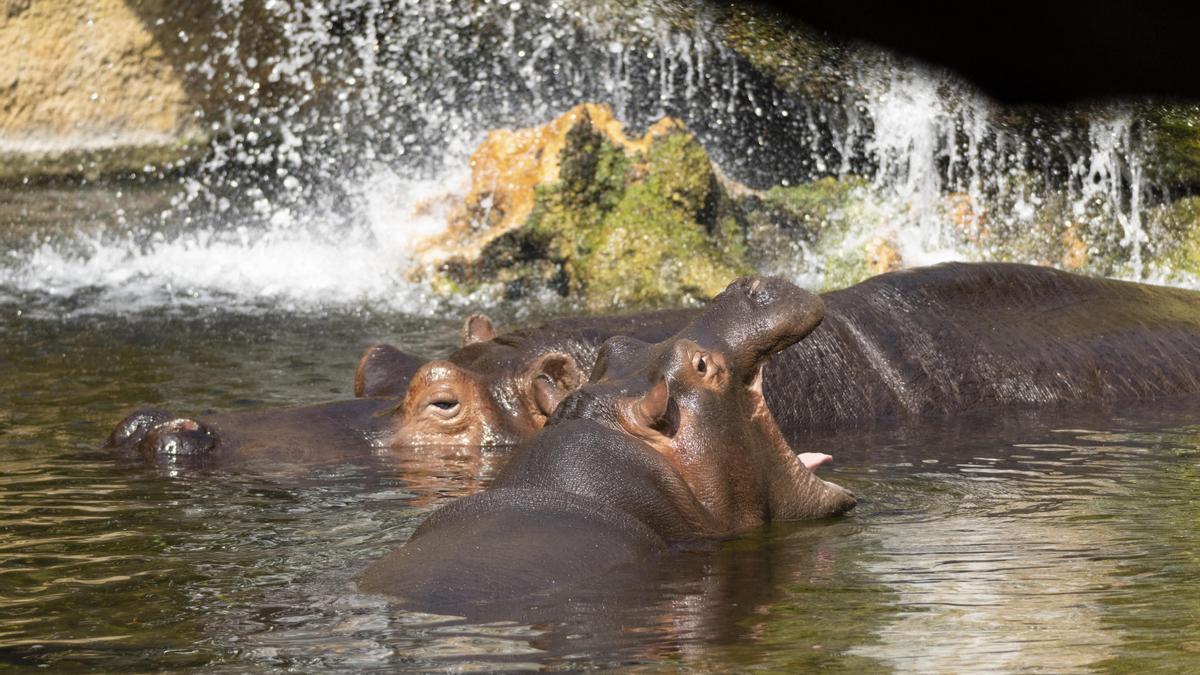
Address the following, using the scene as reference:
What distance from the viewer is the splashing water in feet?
45.8

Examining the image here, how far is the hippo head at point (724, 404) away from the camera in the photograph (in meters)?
5.48

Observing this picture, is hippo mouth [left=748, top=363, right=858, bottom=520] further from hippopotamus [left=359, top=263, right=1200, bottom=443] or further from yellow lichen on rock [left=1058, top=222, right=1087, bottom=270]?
yellow lichen on rock [left=1058, top=222, right=1087, bottom=270]

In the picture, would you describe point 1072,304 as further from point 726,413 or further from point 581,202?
point 581,202

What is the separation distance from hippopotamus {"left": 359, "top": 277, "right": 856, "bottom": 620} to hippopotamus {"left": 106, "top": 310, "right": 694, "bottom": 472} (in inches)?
64.6

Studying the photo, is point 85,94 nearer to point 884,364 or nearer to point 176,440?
point 176,440

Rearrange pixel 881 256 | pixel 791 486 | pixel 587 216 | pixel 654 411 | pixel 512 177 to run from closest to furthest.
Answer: pixel 654 411 → pixel 791 486 → pixel 881 256 → pixel 587 216 → pixel 512 177

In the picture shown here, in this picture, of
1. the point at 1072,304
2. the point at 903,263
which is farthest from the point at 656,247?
the point at 1072,304

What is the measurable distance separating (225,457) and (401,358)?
3.89ft

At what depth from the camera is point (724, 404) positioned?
221 inches

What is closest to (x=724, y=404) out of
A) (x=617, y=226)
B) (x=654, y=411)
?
(x=654, y=411)

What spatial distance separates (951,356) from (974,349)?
0.11 metres

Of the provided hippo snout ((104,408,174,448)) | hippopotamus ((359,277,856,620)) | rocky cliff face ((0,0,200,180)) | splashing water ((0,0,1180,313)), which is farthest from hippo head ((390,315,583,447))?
rocky cliff face ((0,0,200,180))

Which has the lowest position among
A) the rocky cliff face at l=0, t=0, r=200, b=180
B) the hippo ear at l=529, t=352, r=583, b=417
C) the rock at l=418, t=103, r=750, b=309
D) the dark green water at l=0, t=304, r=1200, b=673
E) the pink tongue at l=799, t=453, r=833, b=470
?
the dark green water at l=0, t=304, r=1200, b=673

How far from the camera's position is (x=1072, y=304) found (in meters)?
8.52
